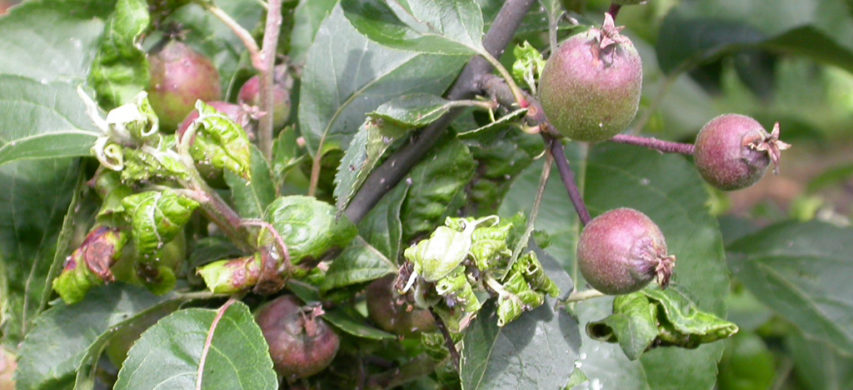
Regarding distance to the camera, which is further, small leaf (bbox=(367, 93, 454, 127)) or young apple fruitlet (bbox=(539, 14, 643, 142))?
small leaf (bbox=(367, 93, 454, 127))

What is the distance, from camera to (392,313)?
1.04 m

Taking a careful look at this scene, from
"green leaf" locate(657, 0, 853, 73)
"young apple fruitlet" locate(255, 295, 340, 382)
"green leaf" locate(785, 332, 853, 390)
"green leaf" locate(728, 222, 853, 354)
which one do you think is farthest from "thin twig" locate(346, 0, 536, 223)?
"green leaf" locate(785, 332, 853, 390)

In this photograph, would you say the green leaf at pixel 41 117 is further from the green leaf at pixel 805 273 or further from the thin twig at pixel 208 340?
the green leaf at pixel 805 273

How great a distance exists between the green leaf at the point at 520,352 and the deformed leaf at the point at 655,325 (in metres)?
0.04

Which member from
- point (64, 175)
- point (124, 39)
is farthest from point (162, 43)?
point (64, 175)

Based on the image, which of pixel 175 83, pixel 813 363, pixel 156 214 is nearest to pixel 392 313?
pixel 156 214

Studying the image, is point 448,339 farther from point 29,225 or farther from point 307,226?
point 29,225

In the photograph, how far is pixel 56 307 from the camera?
103cm

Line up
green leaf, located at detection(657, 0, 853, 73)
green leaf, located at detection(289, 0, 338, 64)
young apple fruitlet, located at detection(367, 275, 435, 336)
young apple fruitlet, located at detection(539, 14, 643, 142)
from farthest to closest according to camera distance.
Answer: green leaf, located at detection(657, 0, 853, 73)
green leaf, located at detection(289, 0, 338, 64)
young apple fruitlet, located at detection(367, 275, 435, 336)
young apple fruitlet, located at detection(539, 14, 643, 142)

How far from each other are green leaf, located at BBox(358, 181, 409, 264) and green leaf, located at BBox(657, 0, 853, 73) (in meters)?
0.96

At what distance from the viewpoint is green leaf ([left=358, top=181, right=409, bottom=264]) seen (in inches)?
39.3

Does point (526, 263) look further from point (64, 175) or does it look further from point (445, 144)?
point (64, 175)

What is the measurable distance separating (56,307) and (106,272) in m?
0.11

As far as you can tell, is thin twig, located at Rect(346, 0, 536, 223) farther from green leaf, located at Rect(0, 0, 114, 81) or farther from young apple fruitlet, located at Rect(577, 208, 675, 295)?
green leaf, located at Rect(0, 0, 114, 81)
